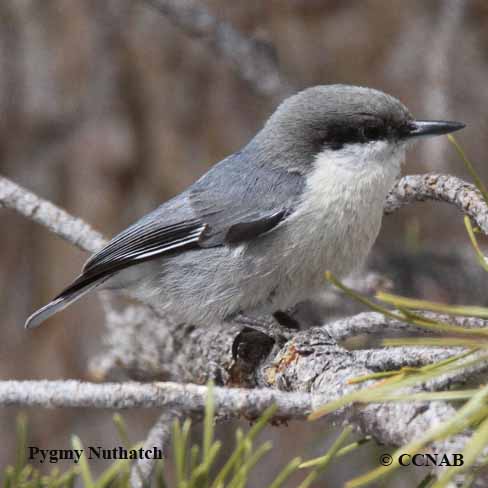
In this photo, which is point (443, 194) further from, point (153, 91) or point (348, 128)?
point (153, 91)

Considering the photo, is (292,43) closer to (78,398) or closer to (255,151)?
(255,151)

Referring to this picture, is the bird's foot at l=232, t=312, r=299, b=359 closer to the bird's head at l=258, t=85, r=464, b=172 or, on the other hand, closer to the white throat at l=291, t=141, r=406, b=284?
the white throat at l=291, t=141, r=406, b=284

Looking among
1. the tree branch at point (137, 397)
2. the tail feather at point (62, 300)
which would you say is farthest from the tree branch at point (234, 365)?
the tail feather at point (62, 300)

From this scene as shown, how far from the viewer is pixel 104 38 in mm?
3012

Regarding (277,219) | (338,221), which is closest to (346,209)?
(338,221)

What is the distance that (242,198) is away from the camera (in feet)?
6.03

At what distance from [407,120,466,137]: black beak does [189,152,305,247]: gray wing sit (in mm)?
287

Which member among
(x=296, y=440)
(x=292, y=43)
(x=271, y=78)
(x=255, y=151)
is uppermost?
(x=292, y=43)

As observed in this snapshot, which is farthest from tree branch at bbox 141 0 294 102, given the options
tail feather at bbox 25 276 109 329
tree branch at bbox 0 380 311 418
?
tree branch at bbox 0 380 311 418

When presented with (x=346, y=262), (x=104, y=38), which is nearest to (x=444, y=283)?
(x=346, y=262)

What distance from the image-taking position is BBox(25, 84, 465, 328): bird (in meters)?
1.68

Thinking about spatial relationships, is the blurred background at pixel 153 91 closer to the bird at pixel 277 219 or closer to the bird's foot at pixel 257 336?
the bird at pixel 277 219

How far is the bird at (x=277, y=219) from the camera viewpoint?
5.52 ft

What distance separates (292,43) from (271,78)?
0.80 meters
